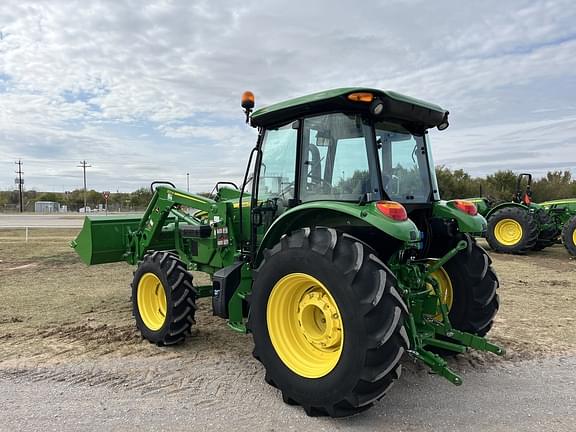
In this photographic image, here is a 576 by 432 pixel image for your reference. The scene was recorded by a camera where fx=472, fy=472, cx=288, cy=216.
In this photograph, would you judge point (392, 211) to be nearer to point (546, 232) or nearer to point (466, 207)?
point (466, 207)

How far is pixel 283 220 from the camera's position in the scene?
13.6 ft

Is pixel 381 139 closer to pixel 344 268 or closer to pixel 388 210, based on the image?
pixel 388 210

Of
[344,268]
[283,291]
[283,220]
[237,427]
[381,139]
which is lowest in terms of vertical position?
[237,427]

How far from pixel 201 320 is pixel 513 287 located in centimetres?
593

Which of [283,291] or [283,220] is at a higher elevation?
[283,220]

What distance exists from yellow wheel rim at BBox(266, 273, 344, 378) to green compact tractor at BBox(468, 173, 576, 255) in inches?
449

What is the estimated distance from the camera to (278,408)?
3717 mm

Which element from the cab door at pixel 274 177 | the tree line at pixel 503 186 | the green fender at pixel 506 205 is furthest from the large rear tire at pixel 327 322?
the tree line at pixel 503 186

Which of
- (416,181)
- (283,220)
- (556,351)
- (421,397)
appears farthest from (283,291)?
(556,351)

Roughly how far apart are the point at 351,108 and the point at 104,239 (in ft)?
14.8

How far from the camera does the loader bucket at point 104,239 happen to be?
6832 mm

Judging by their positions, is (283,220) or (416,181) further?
(416,181)

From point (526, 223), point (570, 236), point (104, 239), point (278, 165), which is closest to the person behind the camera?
point (278, 165)

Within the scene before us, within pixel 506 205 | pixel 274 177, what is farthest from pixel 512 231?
pixel 274 177
